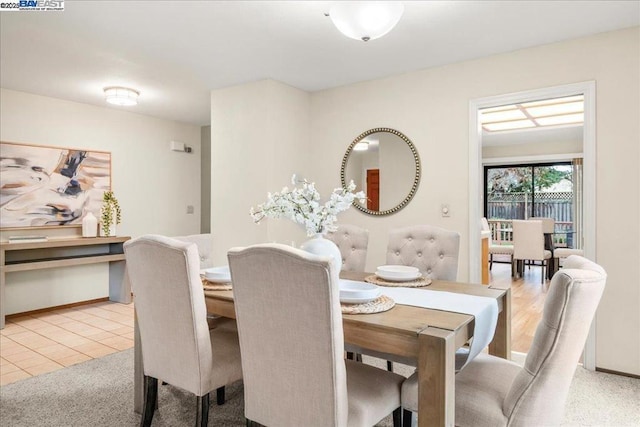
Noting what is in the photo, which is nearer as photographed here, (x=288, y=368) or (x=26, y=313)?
(x=288, y=368)

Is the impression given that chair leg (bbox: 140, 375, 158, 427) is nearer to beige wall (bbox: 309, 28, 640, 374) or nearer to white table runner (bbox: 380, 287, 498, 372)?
white table runner (bbox: 380, 287, 498, 372)

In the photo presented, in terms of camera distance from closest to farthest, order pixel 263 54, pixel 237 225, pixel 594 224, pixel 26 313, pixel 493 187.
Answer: pixel 594 224 → pixel 263 54 → pixel 237 225 → pixel 26 313 → pixel 493 187

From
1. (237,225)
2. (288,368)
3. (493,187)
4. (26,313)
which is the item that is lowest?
(26,313)

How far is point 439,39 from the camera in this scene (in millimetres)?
3000

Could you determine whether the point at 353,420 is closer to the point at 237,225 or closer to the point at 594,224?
the point at 594,224

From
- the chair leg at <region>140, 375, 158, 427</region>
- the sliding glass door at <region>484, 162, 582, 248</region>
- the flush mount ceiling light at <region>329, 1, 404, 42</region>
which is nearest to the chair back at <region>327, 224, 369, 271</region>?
the flush mount ceiling light at <region>329, 1, 404, 42</region>

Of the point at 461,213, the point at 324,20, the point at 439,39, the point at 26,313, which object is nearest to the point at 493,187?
the point at 461,213

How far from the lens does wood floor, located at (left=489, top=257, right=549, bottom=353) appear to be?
11.6ft

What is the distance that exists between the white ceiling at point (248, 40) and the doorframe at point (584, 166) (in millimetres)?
373

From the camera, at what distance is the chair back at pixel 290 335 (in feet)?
4.30

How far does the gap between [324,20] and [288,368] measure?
2.22 meters

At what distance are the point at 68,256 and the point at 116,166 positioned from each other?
123cm

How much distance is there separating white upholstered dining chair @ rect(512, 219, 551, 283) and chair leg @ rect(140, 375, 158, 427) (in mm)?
5948

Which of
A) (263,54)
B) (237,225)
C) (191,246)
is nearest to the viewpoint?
(191,246)
